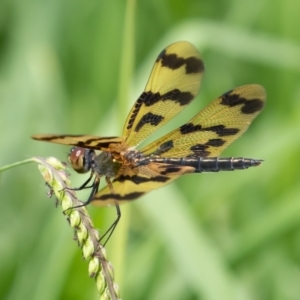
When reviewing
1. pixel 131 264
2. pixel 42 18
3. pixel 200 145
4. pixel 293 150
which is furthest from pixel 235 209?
pixel 42 18

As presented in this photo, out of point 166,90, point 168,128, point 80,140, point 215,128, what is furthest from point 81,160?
point 168,128

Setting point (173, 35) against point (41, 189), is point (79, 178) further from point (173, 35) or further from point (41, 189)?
point (173, 35)

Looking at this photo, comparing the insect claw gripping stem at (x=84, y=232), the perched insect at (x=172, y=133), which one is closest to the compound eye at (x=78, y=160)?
the perched insect at (x=172, y=133)

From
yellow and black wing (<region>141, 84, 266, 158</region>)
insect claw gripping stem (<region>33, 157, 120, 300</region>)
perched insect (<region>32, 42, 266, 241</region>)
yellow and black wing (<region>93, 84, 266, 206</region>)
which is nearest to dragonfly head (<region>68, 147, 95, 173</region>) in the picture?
perched insect (<region>32, 42, 266, 241</region>)

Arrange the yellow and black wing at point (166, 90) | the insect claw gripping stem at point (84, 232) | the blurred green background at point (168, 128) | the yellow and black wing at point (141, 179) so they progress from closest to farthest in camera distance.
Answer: the insect claw gripping stem at point (84, 232) → the yellow and black wing at point (141, 179) → the yellow and black wing at point (166, 90) → the blurred green background at point (168, 128)

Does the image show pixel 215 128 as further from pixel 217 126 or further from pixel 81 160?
pixel 81 160

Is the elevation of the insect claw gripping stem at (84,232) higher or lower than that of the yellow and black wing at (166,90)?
lower

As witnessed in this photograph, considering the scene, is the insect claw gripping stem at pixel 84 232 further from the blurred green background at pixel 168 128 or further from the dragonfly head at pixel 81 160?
the blurred green background at pixel 168 128
